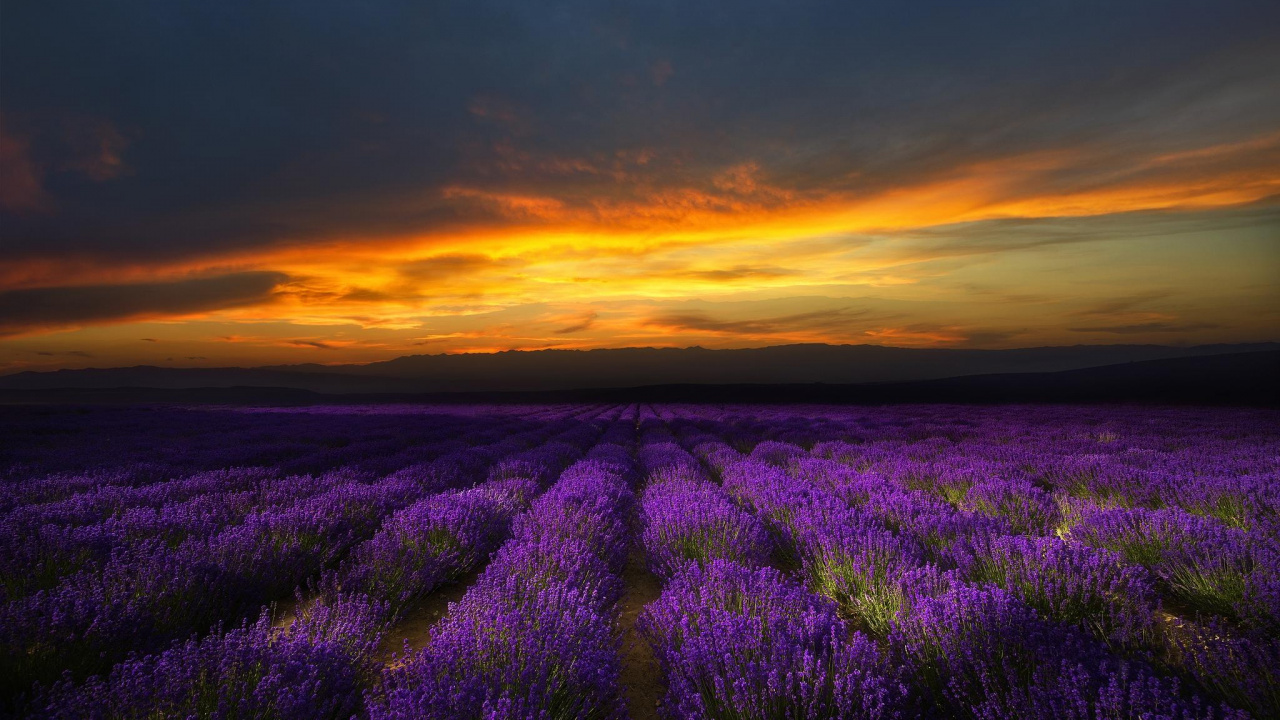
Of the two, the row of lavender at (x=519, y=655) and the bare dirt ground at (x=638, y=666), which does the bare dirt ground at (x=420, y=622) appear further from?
the bare dirt ground at (x=638, y=666)

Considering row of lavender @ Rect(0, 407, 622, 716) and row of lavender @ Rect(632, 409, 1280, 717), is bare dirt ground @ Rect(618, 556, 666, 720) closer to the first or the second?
row of lavender @ Rect(632, 409, 1280, 717)

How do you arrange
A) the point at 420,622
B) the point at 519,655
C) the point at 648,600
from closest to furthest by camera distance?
1. the point at 519,655
2. the point at 420,622
3. the point at 648,600

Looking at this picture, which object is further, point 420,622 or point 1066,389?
point 1066,389

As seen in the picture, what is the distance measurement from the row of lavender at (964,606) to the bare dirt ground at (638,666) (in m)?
0.21

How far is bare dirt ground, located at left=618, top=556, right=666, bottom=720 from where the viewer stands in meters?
2.21

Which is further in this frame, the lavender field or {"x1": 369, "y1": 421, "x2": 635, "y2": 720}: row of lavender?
the lavender field

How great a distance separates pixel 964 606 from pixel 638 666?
1475mm

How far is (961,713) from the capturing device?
5.81ft

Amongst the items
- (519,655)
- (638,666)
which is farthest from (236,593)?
(638,666)

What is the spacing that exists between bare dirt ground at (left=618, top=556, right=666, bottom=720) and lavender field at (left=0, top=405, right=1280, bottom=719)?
0.7 inches

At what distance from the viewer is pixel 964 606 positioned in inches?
81.1

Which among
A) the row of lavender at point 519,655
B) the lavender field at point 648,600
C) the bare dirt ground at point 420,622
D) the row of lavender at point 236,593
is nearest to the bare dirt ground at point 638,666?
the lavender field at point 648,600

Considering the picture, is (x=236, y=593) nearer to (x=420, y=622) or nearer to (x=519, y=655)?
(x=420, y=622)

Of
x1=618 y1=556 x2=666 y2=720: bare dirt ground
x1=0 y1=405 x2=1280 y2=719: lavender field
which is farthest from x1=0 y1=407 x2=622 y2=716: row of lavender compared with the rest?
x1=618 y1=556 x2=666 y2=720: bare dirt ground
